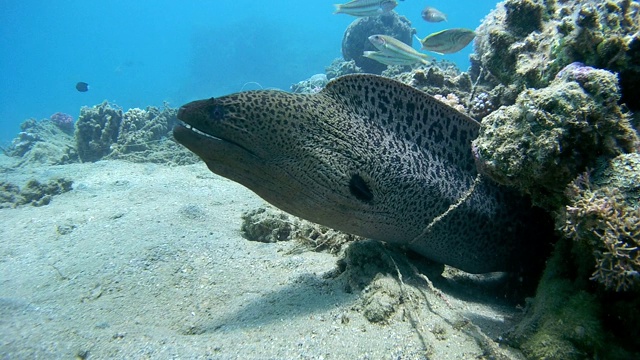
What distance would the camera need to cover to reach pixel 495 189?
334 centimetres

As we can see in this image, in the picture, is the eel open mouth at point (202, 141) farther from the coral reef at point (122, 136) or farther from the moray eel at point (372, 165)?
the coral reef at point (122, 136)

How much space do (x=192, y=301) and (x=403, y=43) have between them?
872cm

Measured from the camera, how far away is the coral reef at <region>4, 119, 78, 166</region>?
449 inches

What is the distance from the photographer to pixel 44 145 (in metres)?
12.2

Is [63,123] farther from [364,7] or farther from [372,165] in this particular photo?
[372,165]

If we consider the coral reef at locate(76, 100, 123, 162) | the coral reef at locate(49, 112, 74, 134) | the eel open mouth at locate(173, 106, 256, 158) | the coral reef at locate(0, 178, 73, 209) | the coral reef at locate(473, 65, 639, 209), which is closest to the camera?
the coral reef at locate(473, 65, 639, 209)

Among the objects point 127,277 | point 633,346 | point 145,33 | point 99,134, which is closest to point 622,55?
point 633,346

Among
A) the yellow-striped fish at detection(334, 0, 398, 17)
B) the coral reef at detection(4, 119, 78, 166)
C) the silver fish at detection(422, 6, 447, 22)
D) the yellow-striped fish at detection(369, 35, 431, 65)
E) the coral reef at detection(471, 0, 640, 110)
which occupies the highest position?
the silver fish at detection(422, 6, 447, 22)

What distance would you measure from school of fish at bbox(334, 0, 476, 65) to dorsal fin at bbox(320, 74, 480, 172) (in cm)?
537

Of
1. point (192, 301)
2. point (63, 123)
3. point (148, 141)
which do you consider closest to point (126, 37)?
point (63, 123)

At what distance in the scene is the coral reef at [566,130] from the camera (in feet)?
6.61

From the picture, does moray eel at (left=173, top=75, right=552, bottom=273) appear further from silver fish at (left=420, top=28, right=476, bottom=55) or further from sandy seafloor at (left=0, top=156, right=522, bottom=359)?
Result: silver fish at (left=420, top=28, right=476, bottom=55)

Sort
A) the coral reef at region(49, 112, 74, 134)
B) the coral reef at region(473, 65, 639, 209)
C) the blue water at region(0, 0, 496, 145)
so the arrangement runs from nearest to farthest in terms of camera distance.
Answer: the coral reef at region(473, 65, 639, 209) < the coral reef at region(49, 112, 74, 134) < the blue water at region(0, 0, 496, 145)

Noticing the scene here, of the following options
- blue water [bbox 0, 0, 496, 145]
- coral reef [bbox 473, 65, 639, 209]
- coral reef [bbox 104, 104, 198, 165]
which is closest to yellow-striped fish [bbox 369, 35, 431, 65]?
coral reef [bbox 104, 104, 198, 165]
